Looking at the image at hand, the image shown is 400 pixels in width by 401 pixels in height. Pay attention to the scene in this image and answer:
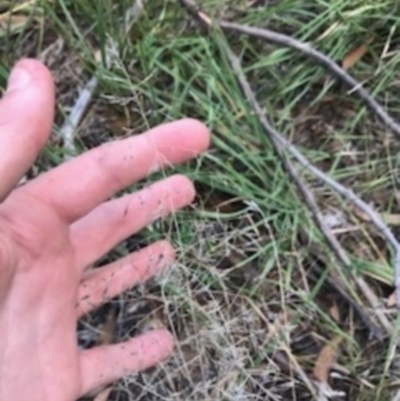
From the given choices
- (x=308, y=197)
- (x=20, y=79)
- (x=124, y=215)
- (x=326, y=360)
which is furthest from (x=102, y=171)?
(x=326, y=360)

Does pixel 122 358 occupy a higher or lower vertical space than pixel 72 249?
lower

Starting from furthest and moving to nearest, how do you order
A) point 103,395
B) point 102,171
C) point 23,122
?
point 103,395, point 102,171, point 23,122

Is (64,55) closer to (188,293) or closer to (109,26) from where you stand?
(109,26)

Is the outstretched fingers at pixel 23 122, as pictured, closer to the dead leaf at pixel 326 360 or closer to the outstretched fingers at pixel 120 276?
the outstretched fingers at pixel 120 276

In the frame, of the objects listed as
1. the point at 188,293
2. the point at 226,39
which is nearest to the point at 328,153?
the point at 226,39

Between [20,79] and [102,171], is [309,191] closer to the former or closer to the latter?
[102,171]

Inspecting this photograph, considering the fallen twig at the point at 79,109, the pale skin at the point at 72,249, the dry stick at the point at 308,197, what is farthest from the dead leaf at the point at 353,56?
the fallen twig at the point at 79,109
